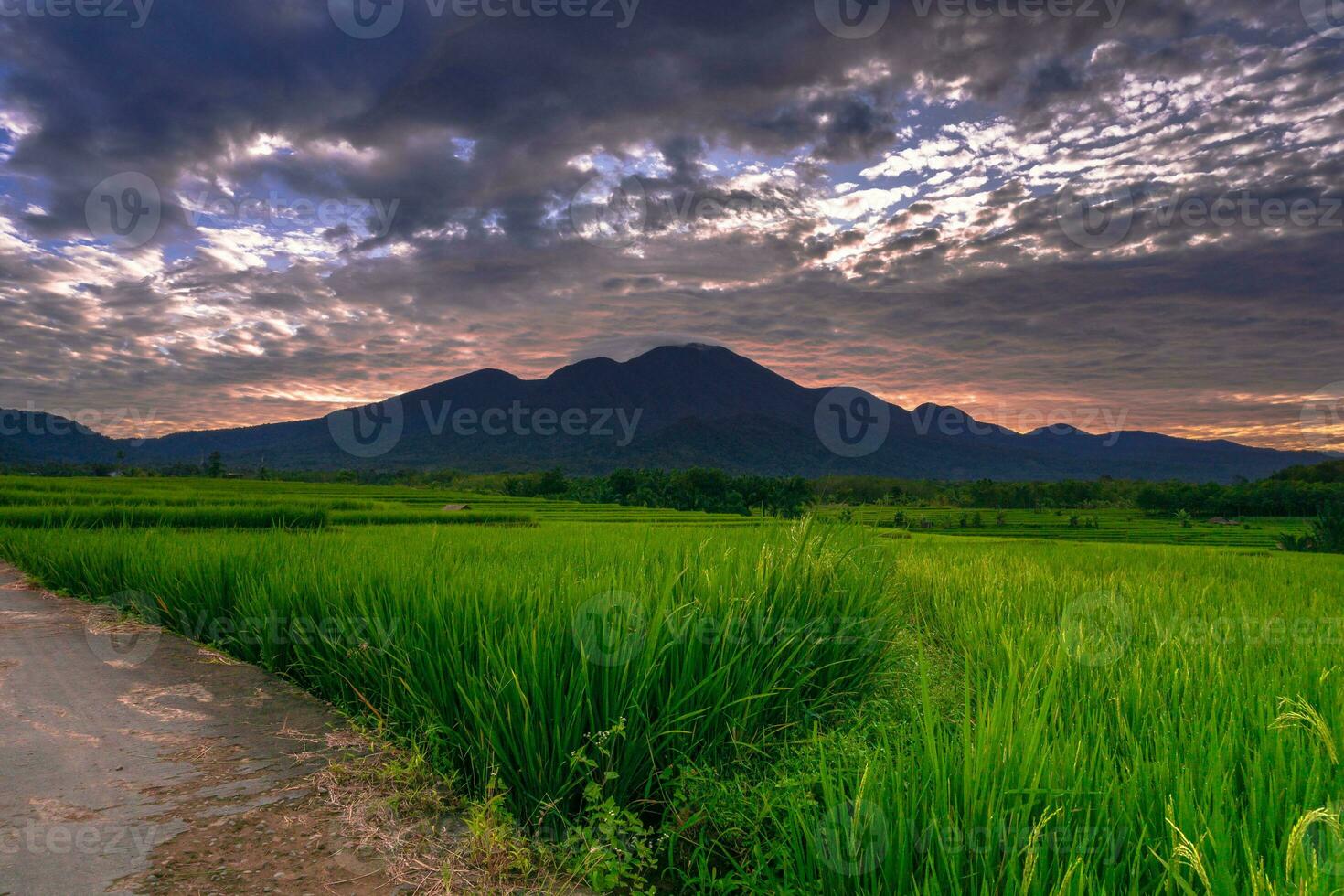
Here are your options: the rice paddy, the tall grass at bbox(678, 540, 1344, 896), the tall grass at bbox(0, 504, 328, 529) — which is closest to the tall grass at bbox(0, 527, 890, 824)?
the rice paddy

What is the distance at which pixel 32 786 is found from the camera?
3.28 metres

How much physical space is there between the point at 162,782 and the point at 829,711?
3.64 meters

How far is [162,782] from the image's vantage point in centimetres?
337

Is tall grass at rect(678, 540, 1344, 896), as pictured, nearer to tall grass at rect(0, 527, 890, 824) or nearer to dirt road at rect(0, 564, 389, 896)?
tall grass at rect(0, 527, 890, 824)

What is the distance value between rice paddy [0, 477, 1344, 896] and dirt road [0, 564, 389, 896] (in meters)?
0.45

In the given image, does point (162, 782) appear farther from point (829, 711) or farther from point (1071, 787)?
point (1071, 787)

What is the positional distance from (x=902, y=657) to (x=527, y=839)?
3.00m

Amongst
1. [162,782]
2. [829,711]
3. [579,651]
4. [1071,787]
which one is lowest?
[162,782]

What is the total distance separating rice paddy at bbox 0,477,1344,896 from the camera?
6.31 feet

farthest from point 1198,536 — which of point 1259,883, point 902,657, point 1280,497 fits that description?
point 1259,883

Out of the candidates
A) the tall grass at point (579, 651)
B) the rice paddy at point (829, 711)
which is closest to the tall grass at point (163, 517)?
the tall grass at point (579, 651)

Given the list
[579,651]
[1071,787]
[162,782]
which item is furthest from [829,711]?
[162,782]

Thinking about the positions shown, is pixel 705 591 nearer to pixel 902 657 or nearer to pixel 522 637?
pixel 522 637

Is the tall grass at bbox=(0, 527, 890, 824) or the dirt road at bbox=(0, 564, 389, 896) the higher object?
the tall grass at bbox=(0, 527, 890, 824)
